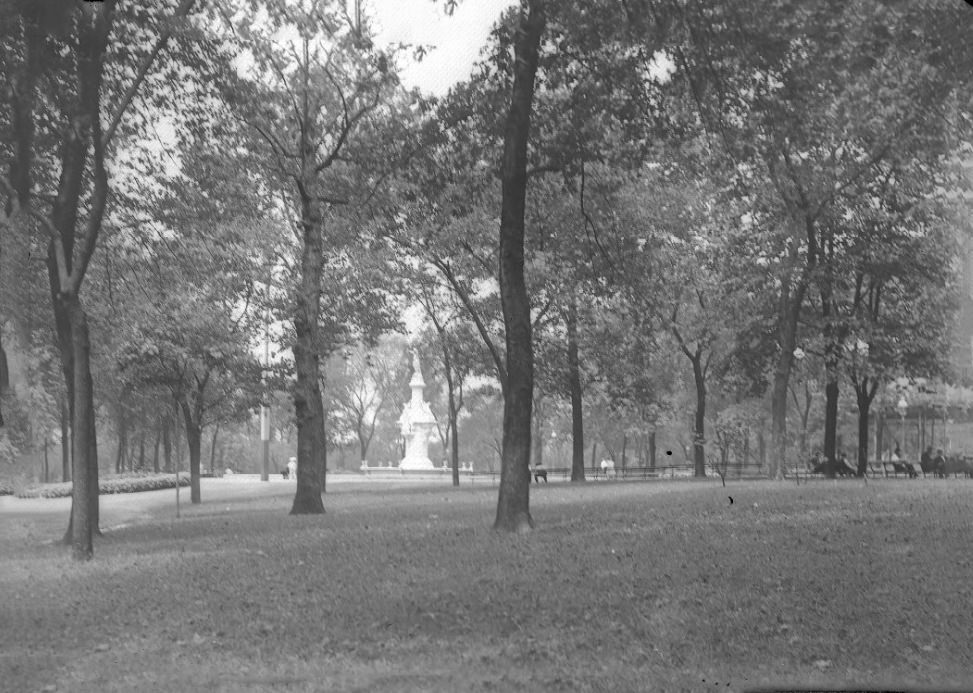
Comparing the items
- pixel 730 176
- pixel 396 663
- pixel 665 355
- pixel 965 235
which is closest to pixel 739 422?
pixel 665 355

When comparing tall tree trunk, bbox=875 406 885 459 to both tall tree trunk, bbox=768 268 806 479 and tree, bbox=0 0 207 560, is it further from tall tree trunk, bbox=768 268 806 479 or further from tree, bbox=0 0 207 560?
tree, bbox=0 0 207 560

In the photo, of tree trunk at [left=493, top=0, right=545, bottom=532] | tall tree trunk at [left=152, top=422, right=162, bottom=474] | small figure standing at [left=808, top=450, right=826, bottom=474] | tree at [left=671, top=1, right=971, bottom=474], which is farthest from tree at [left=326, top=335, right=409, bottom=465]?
tree at [left=671, top=1, right=971, bottom=474]

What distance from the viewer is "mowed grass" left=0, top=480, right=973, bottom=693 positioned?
507cm

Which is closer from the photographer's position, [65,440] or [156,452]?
[65,440]

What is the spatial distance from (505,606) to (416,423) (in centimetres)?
2864

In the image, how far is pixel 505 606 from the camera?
6.40 metres

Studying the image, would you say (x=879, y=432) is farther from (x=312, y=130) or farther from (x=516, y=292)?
(x=516, y=292)

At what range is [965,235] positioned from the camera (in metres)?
14.3

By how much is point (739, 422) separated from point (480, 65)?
22.1m

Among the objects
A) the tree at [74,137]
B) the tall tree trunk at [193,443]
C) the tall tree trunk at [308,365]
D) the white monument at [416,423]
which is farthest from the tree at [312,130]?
the white monument at [416,423]

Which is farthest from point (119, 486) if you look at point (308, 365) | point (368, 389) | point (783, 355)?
point (368, 389)

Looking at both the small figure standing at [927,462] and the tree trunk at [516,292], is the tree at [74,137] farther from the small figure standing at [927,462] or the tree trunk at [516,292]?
the small figure standing at [927,462]

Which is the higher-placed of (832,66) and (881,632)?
(832,66)

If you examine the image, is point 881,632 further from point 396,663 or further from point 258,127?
point 258,127
